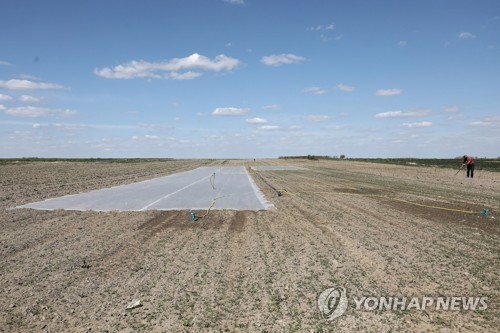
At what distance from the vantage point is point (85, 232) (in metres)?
9.69

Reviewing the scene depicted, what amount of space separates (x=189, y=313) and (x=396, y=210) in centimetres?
1068

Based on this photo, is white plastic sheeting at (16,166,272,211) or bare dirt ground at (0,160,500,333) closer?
bare dirt ground at (0,160,500,333)

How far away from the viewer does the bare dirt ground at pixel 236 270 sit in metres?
4.79

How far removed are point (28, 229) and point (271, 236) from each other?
6.52m

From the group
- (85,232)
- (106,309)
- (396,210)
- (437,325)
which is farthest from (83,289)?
(396,210)

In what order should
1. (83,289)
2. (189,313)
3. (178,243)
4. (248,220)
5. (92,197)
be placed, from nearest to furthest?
(189,313), (83,289), (178,243), (248,220), (92,197)

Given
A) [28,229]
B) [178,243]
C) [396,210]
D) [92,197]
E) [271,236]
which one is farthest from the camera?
[92,197]

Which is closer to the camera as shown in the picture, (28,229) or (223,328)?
(223,328)

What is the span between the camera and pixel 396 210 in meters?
13.7

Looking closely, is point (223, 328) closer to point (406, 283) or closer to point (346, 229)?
point (406, 283)

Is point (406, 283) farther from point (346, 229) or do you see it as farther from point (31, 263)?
point (31, 263)

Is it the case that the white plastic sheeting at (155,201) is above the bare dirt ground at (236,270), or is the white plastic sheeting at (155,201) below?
above

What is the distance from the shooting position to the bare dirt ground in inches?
188

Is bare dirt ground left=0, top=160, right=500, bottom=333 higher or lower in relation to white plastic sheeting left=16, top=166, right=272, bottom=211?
lower
